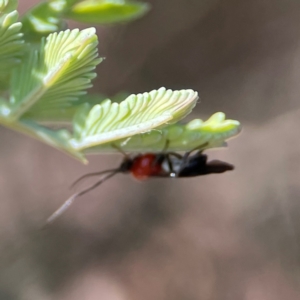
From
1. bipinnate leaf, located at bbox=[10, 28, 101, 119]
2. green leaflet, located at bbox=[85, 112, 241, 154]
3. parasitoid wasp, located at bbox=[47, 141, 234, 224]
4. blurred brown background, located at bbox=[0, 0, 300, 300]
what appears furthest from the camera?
blurred brown background, located at bbox=[0, 0, 300, 300]

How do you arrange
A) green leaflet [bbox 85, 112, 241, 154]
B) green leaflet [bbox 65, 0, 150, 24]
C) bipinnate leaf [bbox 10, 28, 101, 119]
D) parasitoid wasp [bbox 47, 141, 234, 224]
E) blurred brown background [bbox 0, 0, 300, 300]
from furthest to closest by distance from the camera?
1. blurred brown background [bbox 0, 0, 300, 300]
2. parasitoid wasp [bbox 47, 141, 234, 224]
3. green leaflet [bbox 65, 0, 150, 24]
4. green leaflet [bbox 85, 112, 241, 154]
5. bipinnate leaf [bbox 10, 28, 101, 119]

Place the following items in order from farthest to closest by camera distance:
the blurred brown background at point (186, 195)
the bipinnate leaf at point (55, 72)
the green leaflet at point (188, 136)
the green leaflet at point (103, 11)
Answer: the blurred brown background at point (186, 195) < the green leaflet at point (103, 11) < the green leaflet at point (188, 136) < the bipinnate leaf at point (55, 72)

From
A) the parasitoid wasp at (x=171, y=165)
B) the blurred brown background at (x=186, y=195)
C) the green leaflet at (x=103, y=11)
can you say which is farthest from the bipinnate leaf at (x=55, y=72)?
the blurred brown background at (x=186, y=195)

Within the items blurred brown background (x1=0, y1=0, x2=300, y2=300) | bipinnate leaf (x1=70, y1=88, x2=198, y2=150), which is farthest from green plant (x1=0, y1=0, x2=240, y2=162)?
blurred brown background (x1=0, y1=0, x2=300, y2=300)

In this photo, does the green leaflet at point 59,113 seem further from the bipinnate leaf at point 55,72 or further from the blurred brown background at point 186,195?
the blurred brown background at point 186,195

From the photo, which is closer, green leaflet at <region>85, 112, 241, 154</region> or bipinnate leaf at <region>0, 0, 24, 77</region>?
bipinnate leaf at <region>0, 0, 24, 77</region>

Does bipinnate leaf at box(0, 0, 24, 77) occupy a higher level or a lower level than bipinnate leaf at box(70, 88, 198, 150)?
higher

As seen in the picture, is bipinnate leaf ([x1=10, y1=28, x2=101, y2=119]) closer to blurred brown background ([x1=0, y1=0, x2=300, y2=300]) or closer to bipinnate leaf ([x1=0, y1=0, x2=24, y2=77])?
bipinnate leaf ([x1=0, y1=0, x2=24, y2=77])

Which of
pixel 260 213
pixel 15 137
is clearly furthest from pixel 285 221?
pixel 15 137
